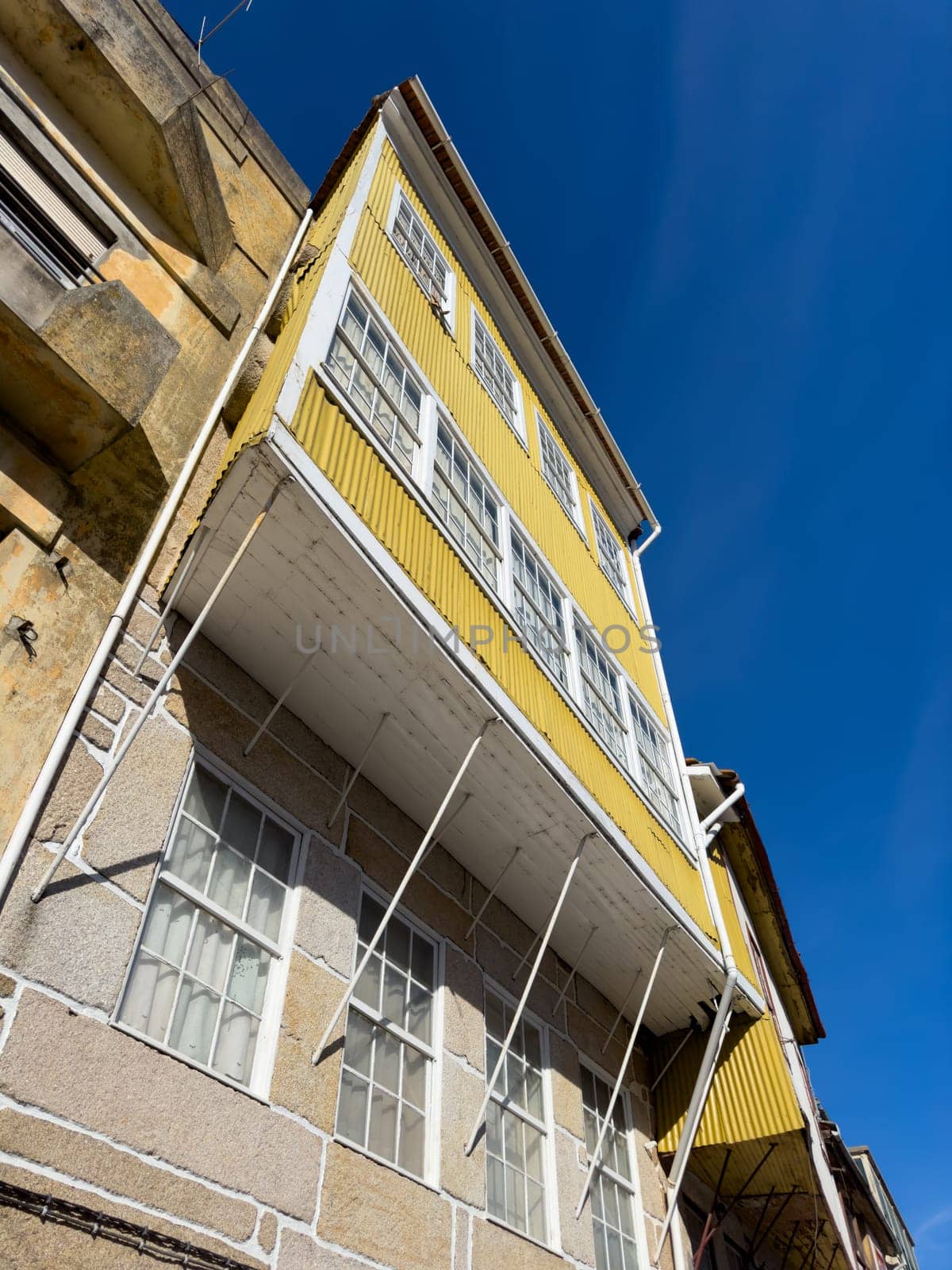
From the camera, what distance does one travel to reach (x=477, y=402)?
10.6 meters

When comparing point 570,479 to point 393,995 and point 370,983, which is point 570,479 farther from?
point 370,983

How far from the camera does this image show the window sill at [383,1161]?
212 inches

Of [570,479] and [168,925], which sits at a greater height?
[570,479]

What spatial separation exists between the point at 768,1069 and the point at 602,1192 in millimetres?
2453

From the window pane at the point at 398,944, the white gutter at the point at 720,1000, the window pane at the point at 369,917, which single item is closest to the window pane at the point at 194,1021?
the window pane at the point at 369,917

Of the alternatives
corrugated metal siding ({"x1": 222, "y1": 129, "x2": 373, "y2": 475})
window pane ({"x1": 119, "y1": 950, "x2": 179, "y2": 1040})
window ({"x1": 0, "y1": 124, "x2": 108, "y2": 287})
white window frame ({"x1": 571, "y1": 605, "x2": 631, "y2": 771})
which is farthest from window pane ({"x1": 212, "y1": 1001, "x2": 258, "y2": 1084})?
window ({"x1": 0, "y1": 124, "x2": 108, "y2": 287})

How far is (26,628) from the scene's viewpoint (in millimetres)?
5039

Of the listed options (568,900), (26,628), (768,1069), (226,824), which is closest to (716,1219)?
(768,1069)

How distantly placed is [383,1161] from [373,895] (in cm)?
174

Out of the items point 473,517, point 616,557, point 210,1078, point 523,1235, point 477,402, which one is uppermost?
point 616,557

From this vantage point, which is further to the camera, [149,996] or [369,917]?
[369,917]

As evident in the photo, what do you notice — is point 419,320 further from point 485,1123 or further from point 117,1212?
point 117,1212

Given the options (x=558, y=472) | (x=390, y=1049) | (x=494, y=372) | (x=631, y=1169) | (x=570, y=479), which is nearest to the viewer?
(x=390, y=1049)

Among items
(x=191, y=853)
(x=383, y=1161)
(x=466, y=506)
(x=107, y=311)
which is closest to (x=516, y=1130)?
(x=383, y=1161)
